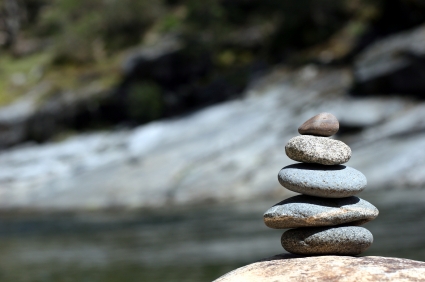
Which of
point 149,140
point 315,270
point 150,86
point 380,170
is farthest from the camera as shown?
point 150,86

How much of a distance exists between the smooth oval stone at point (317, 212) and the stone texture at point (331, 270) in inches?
14.6

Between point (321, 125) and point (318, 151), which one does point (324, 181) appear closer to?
point (318, 151)

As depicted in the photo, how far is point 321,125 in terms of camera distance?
22.4 feet

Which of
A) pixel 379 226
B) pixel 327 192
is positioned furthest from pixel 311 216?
pixel 379 226

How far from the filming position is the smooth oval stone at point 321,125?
6820mm

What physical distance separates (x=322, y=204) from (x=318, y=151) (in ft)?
1.80

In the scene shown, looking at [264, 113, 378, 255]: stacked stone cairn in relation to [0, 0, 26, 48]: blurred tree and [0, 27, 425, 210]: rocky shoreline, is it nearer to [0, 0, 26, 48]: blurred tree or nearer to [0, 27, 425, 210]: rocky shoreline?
[0, 27, 425, 210]: rocky shoreline

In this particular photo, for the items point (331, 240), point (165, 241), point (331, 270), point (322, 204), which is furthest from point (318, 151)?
point (165, 241)

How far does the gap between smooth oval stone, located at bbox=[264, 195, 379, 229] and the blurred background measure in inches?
261

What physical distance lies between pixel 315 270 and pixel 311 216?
57 centimetres

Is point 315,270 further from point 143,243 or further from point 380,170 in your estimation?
point 380,170

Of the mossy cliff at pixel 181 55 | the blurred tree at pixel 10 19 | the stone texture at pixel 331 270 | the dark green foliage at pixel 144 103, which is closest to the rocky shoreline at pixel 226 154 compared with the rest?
the dark green foliage at pixel 144 103

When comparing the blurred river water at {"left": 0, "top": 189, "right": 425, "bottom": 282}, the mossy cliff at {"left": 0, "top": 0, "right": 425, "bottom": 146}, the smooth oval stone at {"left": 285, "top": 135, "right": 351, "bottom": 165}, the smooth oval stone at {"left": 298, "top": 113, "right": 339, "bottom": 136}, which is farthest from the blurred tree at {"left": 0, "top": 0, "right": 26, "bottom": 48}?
the smooth oval stone at {"left": 285, "top": 135, "right": 351, "bottom": 165}

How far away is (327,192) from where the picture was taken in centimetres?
648
